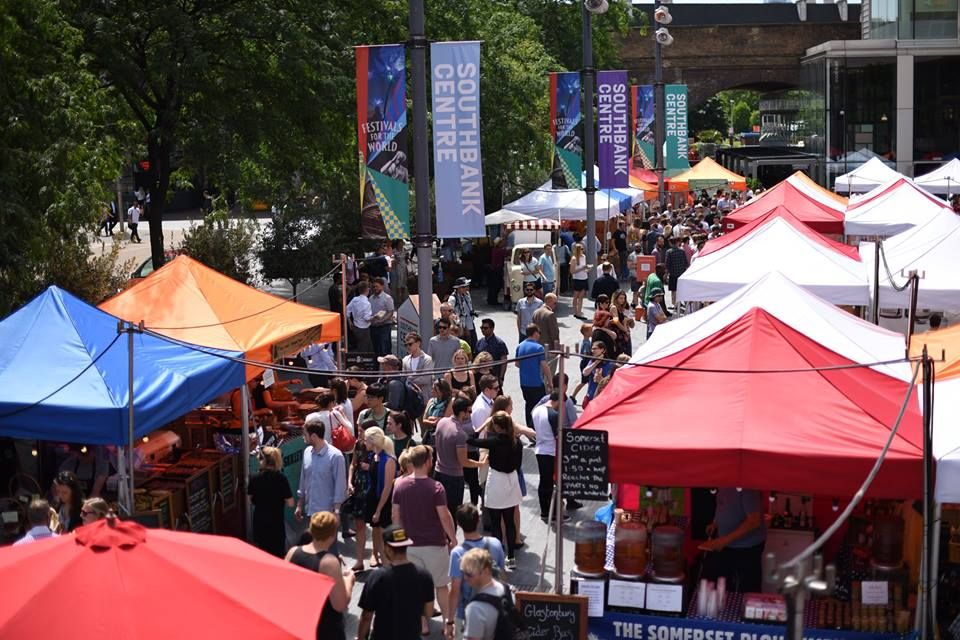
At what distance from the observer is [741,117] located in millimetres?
145750

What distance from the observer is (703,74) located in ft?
225

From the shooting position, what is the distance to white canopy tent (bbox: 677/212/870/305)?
14914mm

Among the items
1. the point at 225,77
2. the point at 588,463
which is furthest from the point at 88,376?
the point at 225,77

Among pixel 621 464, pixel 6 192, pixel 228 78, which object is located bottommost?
pixel 621 464

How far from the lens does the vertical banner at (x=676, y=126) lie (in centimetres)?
4003

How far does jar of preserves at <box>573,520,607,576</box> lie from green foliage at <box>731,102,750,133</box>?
140 meters

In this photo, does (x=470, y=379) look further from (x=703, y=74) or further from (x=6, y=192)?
(x=703, y=74)

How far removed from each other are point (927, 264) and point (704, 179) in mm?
26596

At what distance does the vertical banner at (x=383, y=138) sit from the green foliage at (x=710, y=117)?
95.3 m

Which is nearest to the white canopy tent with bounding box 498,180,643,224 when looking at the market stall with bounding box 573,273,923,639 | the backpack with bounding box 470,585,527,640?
the market stall with bounding box 573,273,923,639

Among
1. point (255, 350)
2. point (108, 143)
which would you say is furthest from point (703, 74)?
point (255, 350)

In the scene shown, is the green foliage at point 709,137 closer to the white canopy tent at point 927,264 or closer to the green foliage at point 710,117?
the green foliage at point 710,117

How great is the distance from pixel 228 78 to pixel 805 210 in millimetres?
10639

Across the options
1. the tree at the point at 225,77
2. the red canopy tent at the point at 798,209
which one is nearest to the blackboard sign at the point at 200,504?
the tree at the point at 225,77
